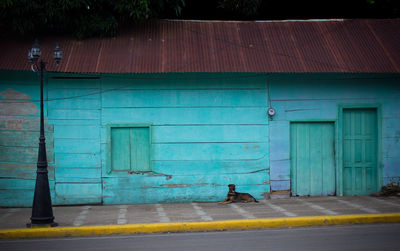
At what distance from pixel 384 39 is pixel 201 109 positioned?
17.9ft

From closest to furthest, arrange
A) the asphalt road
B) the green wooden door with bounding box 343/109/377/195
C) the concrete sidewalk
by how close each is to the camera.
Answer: the asphalt road
the concrete sidewalk
the green wooden door with bounding box 343/109/377/195

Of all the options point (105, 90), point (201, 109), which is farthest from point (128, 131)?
point (201, 109)

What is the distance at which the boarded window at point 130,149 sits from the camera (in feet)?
37.4

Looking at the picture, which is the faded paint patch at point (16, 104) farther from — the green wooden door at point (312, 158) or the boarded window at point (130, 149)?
the green wooden door at point (312, 158)

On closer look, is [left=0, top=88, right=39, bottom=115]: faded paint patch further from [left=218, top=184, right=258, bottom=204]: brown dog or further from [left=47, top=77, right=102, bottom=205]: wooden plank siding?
[left=218, top=184, right=258, bottom=204]: brown dog

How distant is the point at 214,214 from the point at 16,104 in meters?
5.81

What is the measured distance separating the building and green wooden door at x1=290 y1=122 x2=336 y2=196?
0.09 feet

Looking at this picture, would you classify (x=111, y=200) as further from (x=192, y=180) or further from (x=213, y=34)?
(x=213, y=34)

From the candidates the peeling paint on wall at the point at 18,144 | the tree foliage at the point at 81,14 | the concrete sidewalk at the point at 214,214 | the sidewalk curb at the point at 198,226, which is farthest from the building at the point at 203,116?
the sidewalk curb at the point at 198,226

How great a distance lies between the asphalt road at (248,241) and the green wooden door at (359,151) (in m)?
3.41

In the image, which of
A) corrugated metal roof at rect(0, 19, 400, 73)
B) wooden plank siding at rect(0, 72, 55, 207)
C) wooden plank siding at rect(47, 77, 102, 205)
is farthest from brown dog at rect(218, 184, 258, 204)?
wooden plank siding at rect(0, 72, 55, 207)

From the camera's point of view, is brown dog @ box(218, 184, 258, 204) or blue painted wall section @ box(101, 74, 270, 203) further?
blue painted wall section @ box(101, 74, 270, 203)

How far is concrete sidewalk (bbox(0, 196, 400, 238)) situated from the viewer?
8.73m

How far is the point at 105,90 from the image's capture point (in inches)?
445
